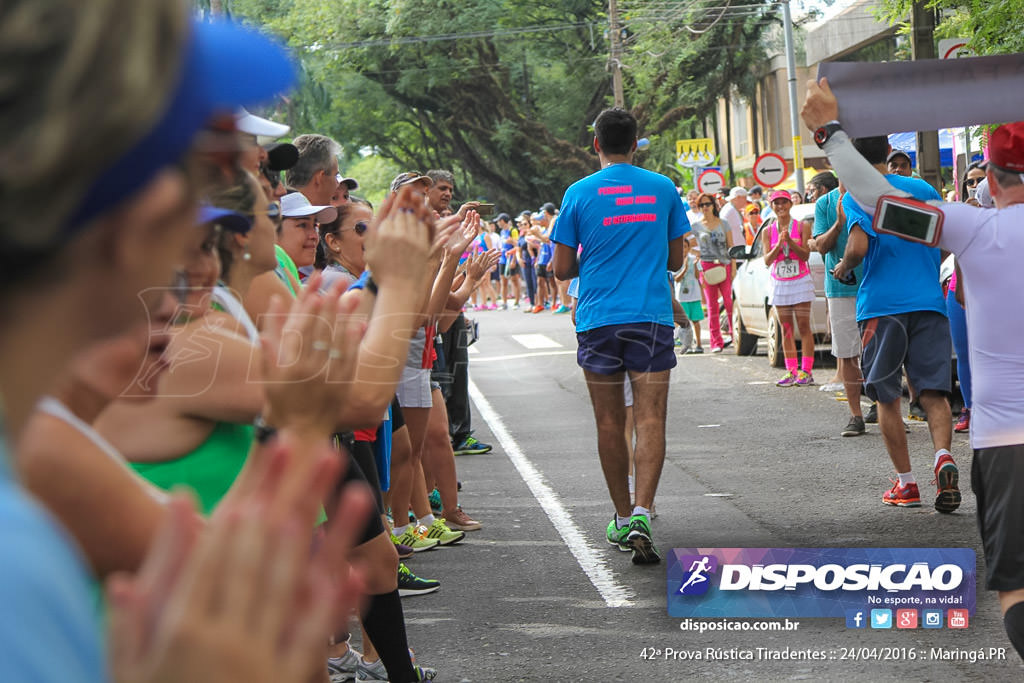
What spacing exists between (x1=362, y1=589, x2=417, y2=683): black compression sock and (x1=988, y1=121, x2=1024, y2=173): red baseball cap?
2.45m

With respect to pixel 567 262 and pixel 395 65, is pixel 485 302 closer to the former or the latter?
pixel 395 65

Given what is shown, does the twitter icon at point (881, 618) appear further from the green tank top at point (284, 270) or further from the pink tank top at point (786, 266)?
the pink tank top at point (786, 266)

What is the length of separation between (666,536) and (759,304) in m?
9.15

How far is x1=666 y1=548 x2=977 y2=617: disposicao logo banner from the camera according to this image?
5648 mm

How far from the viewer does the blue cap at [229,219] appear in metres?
2.40

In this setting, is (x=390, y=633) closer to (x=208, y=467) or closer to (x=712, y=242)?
(x=208, y=467)

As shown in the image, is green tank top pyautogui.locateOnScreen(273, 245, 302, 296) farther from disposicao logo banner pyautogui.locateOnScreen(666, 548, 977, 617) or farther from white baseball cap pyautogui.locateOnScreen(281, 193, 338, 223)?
disposicao logo banner pyautogui.locateOnScreen(666, 548, 977, 617)

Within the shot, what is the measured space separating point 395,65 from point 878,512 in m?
41.1

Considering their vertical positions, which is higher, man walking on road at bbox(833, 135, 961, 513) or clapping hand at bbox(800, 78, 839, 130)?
clapping hand at bbox(800, 78, 839, 130)

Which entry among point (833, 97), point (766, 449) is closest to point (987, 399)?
point (833, 97)

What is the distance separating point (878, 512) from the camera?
7.42 meters

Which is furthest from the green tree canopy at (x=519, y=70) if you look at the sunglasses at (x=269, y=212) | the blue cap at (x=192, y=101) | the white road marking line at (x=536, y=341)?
the blue cap at (x=192, y=101)

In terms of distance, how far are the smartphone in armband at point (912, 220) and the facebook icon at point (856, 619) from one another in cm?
189

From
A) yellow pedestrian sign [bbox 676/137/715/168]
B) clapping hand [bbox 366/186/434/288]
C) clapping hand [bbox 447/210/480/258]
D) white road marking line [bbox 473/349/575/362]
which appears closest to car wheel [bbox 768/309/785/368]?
white road marking line [bbox 473/349/575/362]
